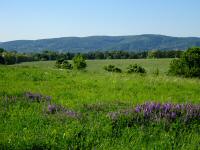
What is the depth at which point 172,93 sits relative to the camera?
695 inches

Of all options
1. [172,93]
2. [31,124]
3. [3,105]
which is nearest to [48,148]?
[31,124]

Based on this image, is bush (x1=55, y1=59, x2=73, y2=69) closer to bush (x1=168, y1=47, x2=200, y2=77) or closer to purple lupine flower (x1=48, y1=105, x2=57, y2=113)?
bush (x1=168, y1=47, x2=200, y2=77)

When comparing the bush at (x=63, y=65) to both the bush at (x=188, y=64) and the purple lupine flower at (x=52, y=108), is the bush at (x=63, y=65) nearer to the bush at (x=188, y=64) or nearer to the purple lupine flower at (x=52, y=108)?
the bush at (x=188, y=64)

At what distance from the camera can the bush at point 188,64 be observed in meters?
57.1

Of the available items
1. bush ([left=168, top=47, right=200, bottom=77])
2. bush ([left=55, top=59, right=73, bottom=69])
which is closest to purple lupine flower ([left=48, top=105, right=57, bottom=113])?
bush ([left=168, top=47, right=200, bottom=77])

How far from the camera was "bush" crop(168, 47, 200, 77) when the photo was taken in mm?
57075

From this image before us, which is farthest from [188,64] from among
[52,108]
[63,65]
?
[52,108]

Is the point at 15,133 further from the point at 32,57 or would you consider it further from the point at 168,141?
the point at 32,57

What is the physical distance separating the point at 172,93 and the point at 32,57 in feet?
450

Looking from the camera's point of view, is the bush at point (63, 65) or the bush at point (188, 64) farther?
the bush at point (63, 65)

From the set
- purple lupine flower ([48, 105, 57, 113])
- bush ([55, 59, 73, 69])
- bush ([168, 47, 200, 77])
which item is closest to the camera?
purple lupine flower ([48, 105, 57, 113])

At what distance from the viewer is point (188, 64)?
2338 inches

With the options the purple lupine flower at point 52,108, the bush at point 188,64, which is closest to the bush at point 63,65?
the bush at point 188,64

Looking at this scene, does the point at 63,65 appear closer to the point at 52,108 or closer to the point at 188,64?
the point at 188,64
